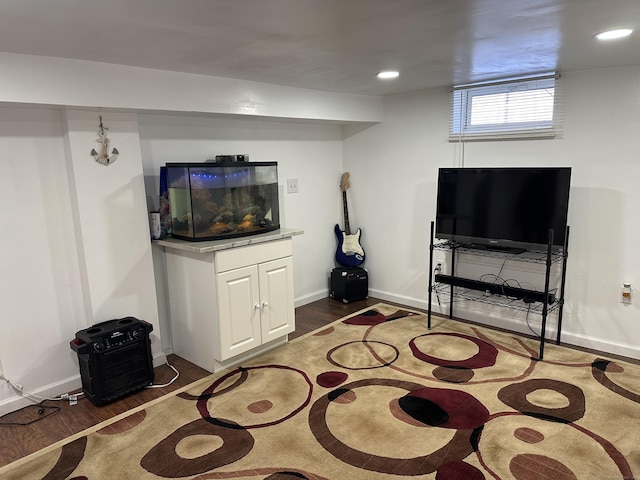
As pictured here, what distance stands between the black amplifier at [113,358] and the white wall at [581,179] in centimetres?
254

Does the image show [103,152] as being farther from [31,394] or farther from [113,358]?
[31,394]

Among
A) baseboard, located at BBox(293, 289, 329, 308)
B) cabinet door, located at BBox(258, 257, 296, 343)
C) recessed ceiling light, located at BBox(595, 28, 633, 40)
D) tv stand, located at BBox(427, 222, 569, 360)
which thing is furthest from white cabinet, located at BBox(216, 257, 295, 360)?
recessed ceiling light, located at BBox(595, 28, 633, 40)

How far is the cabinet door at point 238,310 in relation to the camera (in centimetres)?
304


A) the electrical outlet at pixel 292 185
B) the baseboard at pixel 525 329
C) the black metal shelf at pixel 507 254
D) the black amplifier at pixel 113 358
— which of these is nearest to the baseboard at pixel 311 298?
the baseboard at pixel 525 329

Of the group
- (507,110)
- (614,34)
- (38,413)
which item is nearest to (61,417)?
(38,413)

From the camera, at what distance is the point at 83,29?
6.12ft

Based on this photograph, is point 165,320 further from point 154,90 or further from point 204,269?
point 154,90

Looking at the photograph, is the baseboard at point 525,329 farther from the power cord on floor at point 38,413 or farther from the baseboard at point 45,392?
the power cord on floor at point 38,413

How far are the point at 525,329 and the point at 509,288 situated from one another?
0.53m

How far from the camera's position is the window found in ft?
11.0

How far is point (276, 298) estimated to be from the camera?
3.40 m

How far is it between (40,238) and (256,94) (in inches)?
67.2

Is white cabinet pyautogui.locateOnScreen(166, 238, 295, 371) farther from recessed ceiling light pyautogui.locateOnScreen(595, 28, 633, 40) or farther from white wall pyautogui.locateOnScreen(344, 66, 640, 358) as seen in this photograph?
recessed ceiling light pyautogui.locateOnScreen(595, 28, 633, 40)

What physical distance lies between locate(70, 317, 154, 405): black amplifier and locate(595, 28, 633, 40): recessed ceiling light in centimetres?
300
